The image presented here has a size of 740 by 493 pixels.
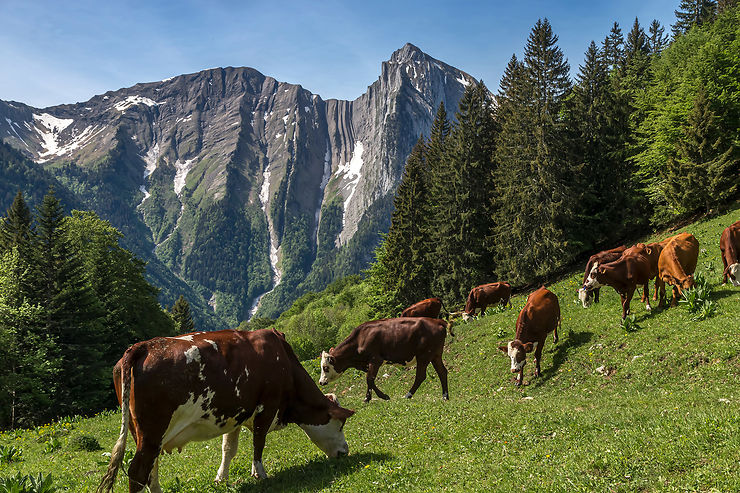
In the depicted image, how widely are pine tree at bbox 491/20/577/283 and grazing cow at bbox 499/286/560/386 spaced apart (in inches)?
991

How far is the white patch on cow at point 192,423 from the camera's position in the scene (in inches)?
A: 289

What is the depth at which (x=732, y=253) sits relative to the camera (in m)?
18.5

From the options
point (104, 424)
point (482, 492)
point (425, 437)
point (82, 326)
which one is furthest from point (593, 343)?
point (82, 326)

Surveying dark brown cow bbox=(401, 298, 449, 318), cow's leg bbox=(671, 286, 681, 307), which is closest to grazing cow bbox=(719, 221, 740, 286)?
cow's leg bbox=(671, 286, 681, 307)

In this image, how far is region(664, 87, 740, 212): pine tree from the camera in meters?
37.0

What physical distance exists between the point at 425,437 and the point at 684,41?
2505 inches

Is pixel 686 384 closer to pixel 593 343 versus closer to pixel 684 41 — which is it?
pixel 593 343

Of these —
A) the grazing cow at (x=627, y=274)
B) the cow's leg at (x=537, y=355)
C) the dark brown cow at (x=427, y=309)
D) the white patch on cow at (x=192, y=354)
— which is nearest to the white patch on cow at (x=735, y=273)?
the grazing cow at (x=627, y=274)

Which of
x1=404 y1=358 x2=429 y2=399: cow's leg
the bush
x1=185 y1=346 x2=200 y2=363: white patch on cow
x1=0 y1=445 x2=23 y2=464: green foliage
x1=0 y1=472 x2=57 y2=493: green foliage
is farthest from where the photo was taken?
x1=404 y1=358 x2=429 y2=399: cow's leg

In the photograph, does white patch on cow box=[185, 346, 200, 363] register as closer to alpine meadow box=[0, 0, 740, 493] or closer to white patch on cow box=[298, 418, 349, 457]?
alpine meadow box=[0, 0, 740, 493]

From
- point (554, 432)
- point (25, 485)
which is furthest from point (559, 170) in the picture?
point (25, 485)

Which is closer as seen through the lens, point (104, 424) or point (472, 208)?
point (104, 424)

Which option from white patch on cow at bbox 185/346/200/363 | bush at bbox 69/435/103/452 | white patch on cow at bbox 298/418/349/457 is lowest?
bush at bbox 69/435/103/452

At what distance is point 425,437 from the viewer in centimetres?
1041
